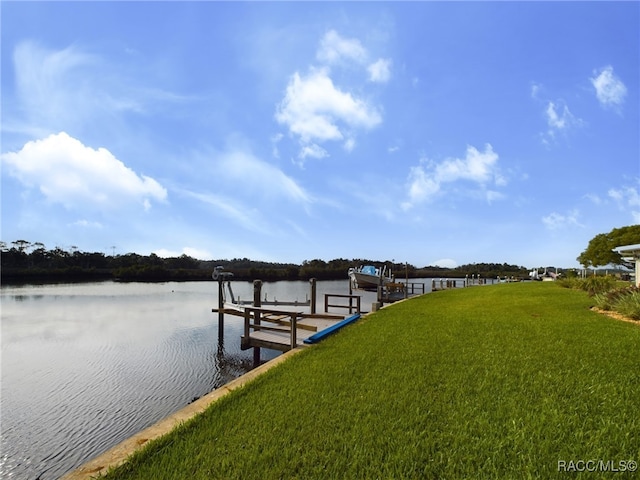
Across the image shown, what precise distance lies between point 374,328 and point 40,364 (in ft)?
45.6

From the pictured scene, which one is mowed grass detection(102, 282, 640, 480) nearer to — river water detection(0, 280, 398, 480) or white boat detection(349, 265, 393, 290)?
river water detection(0, 280, 398, 480)

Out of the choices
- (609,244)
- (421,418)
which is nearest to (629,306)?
(421,418)

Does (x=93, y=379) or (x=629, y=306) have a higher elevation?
(x=629, y=306)

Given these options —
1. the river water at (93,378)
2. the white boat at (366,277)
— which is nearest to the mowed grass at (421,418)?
the river water at (93,378)

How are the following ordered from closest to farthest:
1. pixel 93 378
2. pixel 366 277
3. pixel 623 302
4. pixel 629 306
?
pixel 629 306
pixel 623 302
pixel 93 378
pixel 366 277

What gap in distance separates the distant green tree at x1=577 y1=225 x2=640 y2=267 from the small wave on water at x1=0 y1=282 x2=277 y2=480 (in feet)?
157

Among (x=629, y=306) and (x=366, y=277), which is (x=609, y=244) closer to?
(x=366, y=277)

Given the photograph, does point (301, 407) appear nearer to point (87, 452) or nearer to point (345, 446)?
point (345, 446)

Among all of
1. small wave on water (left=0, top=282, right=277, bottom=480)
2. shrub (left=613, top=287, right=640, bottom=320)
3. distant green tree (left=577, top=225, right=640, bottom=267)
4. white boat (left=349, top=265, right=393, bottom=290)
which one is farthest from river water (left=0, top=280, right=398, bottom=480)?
distant green tree (left=577, top=225, right=640, bottom=267)

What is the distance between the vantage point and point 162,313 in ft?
93.7

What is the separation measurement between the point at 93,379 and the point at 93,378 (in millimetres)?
131

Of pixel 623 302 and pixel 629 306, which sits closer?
pixel 629 306

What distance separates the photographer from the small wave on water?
798 cm

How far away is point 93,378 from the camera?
1257 centimetres
